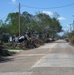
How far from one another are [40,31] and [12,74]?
95.9 m

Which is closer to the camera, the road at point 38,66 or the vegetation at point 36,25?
the road at point 38,66

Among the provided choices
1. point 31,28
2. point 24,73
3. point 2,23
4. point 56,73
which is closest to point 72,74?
point 56,73

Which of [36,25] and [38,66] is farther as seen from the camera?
[36,25]

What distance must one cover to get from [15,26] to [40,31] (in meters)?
9.67

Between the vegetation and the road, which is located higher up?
the vegetation

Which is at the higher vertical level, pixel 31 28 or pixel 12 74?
pixel 31 28

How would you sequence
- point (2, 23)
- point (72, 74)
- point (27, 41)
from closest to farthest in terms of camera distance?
point (72, 74) → point (27, 41) → point (2, 23)

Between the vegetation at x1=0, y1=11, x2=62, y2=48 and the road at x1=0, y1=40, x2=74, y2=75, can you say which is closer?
the road at x1=0, y1=40, x2=74, y2=75

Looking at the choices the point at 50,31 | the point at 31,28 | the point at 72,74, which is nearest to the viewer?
the point at 72,74

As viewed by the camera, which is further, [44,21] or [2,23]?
[2,23]

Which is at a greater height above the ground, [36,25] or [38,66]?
[36,25]

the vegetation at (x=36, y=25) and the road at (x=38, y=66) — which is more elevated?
the vegetation at (x=36, y=25)

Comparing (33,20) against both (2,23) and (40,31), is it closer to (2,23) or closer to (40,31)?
(40,31)

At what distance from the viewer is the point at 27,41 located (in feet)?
176
